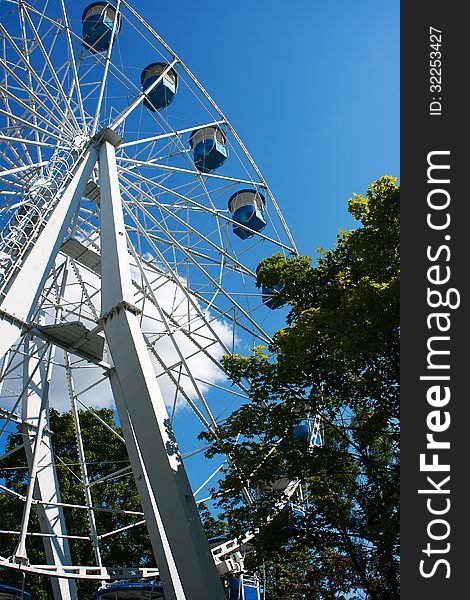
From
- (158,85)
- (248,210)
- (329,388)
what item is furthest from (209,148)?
(329,388)

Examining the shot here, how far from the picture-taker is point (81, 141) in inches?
611

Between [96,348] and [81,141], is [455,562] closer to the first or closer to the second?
[96,348]

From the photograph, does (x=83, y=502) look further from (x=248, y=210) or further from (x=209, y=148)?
(x=209, y=148)

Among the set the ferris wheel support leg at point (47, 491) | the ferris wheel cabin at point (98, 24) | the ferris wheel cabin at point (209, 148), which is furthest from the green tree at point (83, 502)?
the ferris wheel cabin at point (98, 24)

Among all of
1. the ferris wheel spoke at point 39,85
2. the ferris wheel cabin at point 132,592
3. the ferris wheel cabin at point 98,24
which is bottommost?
the ferris wheel cabin at point 132,592

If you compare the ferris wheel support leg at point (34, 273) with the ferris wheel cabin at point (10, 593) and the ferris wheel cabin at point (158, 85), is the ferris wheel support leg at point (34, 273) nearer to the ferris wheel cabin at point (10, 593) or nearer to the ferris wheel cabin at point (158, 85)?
the ferris wheel cabin at point (158, 85)

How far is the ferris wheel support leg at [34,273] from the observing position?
28.0 ft

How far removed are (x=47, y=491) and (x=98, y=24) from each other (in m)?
14.4

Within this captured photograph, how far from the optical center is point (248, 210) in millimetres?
21891

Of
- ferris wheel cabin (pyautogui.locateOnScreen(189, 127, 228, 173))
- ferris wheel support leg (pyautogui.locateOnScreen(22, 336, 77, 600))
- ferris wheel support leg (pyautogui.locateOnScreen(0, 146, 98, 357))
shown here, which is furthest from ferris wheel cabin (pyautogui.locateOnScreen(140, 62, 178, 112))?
ferris wheel support leg (pyautogui.locateOnScreen(22, 336, 77, 600))

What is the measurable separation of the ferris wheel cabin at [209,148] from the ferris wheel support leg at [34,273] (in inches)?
372

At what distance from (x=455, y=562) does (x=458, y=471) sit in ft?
2.48

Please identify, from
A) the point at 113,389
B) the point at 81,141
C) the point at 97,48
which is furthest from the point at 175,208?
the point at 113,389

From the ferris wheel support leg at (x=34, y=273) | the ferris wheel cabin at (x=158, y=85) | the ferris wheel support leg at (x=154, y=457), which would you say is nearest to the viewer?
the ferris wheel support leg at (x=154, y=457)
